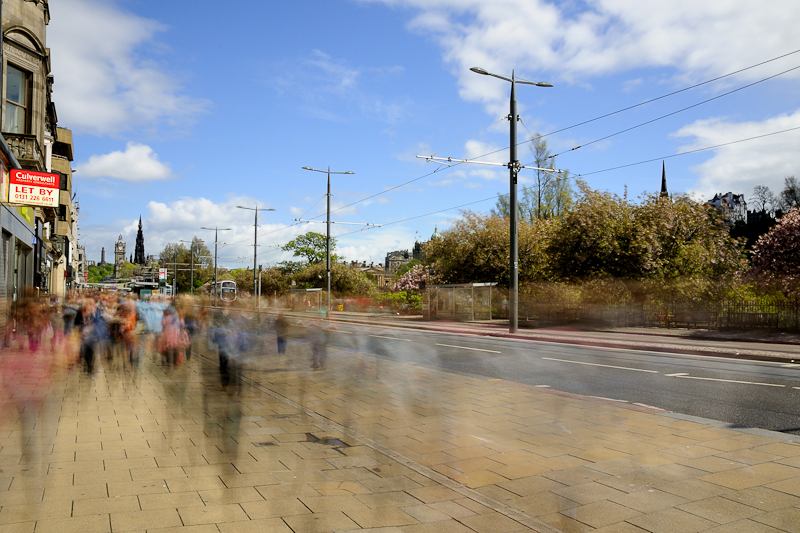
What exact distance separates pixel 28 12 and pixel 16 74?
2.23 metres

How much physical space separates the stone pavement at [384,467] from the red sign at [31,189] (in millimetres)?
8618

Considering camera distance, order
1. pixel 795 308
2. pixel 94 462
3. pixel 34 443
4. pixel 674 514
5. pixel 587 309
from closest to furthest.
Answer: pixel 674 514 < pixel 94 462 < pixel 34 443 < pixel 795 308 < pixel 587 309

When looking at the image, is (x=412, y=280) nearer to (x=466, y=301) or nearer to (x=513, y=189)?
(x=466, y=301)

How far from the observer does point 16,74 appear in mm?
20438

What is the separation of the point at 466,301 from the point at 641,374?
21867 mm

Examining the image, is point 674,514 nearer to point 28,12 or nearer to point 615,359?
point 615,359

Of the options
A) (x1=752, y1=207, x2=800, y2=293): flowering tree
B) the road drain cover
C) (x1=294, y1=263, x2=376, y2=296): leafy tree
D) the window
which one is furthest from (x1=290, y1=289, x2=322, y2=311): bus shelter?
the road drain cover

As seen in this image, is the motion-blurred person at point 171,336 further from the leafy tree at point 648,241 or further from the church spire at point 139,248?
the church spire at point 139,248

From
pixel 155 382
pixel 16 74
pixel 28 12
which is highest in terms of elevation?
pixel 28 12

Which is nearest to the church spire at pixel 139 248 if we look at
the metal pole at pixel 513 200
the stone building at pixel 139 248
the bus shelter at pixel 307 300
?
the stone building at pixel 139 248

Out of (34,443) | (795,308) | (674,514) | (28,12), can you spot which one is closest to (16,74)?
(28,12)

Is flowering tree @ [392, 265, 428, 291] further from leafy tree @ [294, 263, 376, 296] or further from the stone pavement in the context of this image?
the stone pavement

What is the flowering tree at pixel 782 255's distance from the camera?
853 inches

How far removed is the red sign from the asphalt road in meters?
8.44
